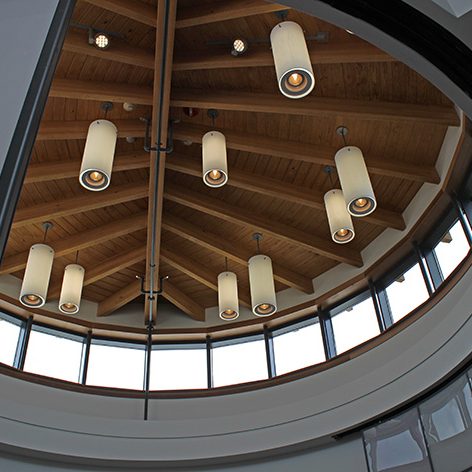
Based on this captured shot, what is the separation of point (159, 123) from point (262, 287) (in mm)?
2509

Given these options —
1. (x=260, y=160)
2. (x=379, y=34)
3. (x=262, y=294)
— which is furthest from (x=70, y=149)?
(x=379, y=34)

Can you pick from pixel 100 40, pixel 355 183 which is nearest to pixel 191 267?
pixel 355 183

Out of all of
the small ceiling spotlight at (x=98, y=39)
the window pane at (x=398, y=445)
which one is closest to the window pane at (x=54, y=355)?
the window pane at (x=398, y=445)

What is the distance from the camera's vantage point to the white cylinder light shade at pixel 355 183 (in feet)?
20.0

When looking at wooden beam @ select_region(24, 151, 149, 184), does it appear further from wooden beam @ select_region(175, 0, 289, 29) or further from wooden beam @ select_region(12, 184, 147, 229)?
wooden beam @ select_region(175, 0, 289, 29)

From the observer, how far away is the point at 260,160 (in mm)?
7535

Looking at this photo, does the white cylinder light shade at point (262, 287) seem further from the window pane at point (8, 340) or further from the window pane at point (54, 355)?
the window pane at point (8, 340)

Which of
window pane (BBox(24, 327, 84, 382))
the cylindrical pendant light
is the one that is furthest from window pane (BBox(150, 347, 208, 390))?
the cylindrical pendant light

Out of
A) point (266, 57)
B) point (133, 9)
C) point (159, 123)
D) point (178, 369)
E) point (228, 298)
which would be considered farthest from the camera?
point (178, 369)

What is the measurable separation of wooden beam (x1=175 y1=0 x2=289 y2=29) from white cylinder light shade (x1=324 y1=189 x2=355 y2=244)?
2.29 meters

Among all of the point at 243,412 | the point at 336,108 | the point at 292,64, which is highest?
the point at 336,108

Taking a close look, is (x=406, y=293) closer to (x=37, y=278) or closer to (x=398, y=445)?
(x=398, y=445)

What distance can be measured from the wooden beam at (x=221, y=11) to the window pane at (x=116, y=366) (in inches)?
203

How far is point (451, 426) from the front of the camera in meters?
6.10
